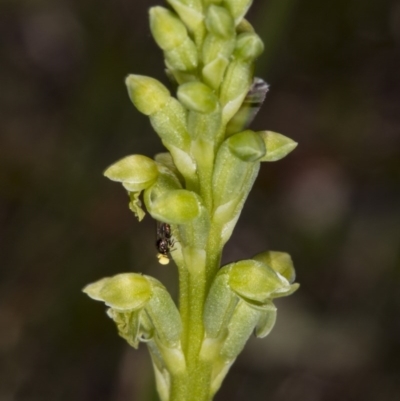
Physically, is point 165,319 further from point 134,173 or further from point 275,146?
point 275,146

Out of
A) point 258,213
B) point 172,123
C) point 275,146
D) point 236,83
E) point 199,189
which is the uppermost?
point 236,83

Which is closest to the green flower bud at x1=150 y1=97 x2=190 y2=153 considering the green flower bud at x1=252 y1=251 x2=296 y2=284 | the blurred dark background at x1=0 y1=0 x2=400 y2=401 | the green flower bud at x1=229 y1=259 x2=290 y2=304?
the green flower bud at x1=229 y1=259 x2=290 y2=304

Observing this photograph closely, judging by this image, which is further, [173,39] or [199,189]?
[199,189]

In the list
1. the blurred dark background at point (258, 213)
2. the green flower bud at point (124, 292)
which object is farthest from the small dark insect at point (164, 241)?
the blurred dark background at point (258, 213)

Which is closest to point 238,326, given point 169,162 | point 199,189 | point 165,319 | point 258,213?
point 165,319

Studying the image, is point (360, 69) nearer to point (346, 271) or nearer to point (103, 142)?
point (346, 271)

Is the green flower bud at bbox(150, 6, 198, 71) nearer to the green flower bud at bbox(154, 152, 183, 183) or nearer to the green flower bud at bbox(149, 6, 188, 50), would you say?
the green flower bud at bbox(149, 6, 188, 50)
